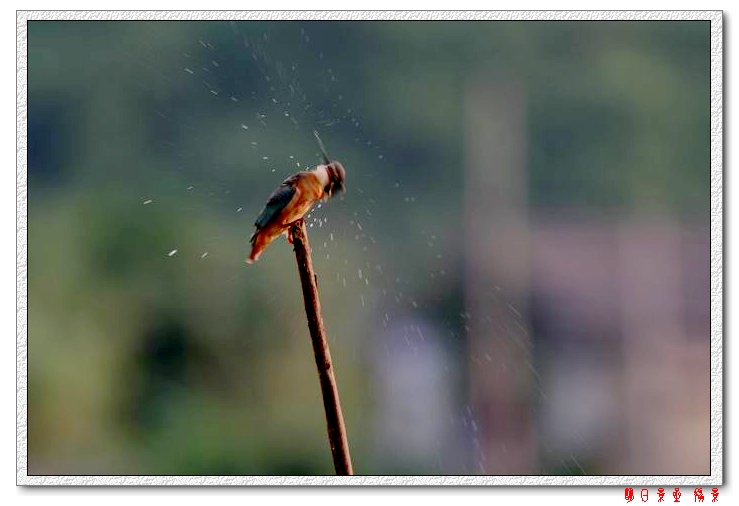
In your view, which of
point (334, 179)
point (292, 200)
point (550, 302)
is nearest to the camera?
point (292, 200)

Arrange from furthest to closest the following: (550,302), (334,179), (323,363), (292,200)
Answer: (550,302) → (334,179) → (292,200) → (323,363)

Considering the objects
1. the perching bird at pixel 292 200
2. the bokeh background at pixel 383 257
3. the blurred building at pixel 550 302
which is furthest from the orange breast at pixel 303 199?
the blurred building at pixel 550 302

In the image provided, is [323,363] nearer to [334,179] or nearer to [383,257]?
[334,179]

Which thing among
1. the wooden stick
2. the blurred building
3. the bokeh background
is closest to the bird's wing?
the wooden stick

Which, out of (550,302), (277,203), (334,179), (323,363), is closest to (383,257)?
(550,302)

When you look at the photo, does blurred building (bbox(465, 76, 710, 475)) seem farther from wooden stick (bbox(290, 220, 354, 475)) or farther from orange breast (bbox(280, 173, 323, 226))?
wooden stick (bbox(290, 220, 354, 475))

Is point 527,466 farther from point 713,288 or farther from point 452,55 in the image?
point 713,288
